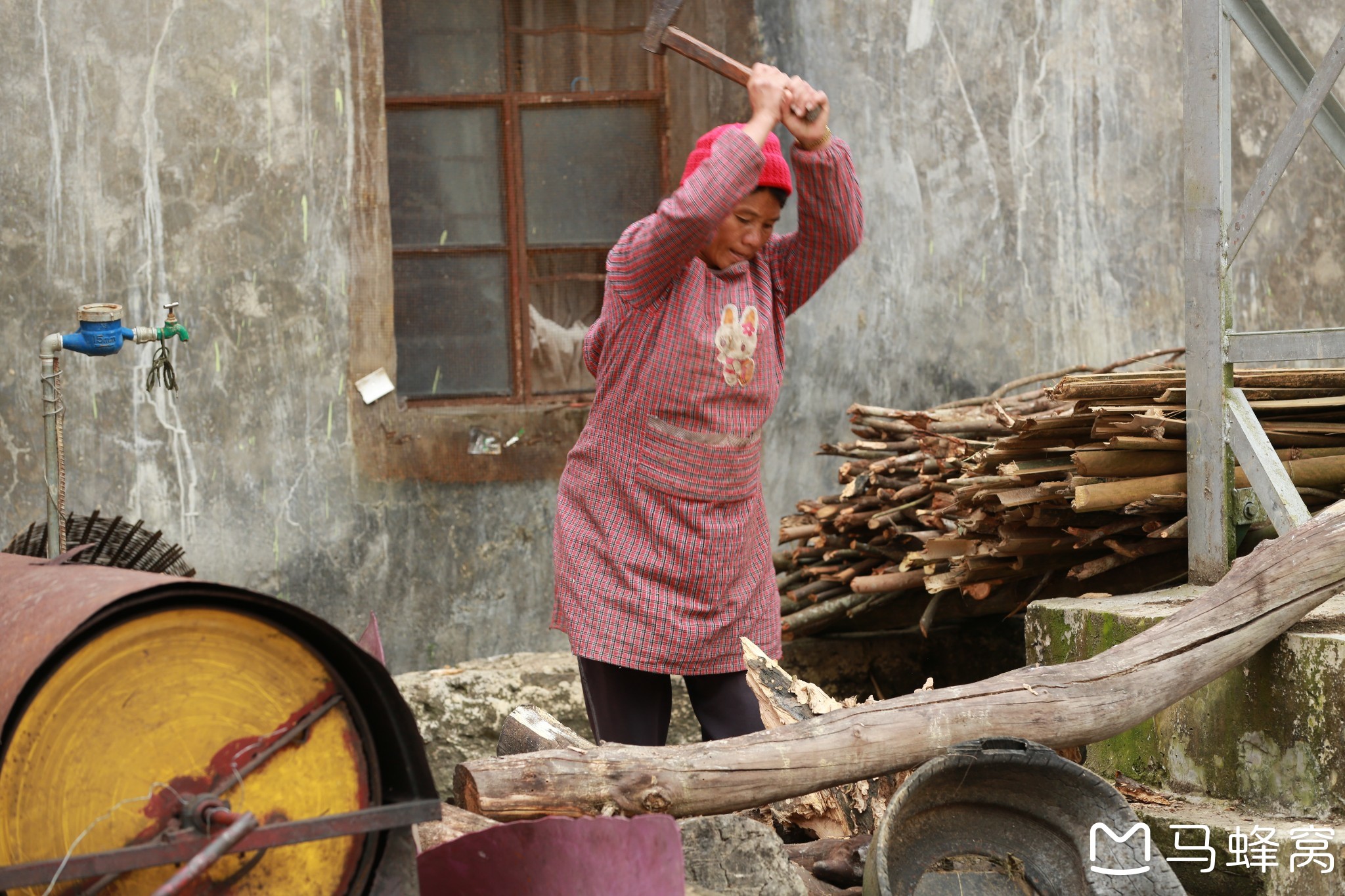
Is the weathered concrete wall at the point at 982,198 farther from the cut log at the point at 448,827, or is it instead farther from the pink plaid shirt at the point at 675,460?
the cut log at the point at 448,827

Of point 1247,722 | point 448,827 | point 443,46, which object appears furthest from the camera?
point 443,46

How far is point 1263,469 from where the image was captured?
11.7ft

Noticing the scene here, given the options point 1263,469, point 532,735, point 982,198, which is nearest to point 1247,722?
point 1263,469

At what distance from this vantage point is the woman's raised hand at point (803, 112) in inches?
120

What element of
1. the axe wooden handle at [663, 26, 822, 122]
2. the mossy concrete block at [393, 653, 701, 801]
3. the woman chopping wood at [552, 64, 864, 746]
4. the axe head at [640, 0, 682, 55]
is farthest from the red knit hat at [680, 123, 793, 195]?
the mossy concrete block at [393, 653, 701, 801]

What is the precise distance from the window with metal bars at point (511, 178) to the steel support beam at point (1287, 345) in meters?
2.47

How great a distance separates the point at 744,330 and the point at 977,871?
1.36 metres

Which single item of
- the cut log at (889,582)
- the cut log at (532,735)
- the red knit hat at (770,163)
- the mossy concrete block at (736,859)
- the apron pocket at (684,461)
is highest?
the red knit hat at (770,163)

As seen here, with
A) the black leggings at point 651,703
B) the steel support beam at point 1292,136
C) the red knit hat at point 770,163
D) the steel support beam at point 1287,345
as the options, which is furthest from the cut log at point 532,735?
the steel support beam at point 1292,136

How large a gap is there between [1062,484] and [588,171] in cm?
243

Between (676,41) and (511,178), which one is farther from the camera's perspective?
(511,178)

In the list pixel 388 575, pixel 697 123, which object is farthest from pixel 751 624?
pixel 697 123

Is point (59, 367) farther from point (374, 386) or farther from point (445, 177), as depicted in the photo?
point (445, 177)

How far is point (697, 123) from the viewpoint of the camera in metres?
5.25
